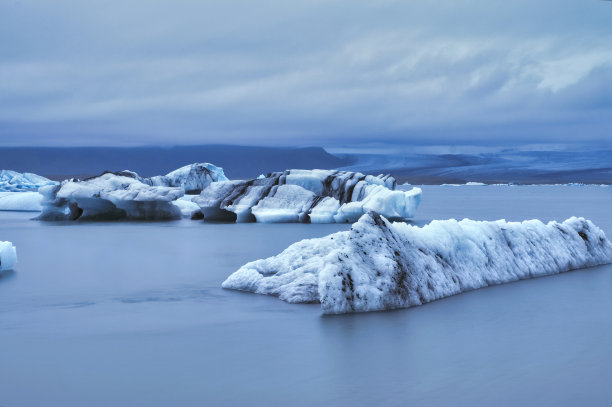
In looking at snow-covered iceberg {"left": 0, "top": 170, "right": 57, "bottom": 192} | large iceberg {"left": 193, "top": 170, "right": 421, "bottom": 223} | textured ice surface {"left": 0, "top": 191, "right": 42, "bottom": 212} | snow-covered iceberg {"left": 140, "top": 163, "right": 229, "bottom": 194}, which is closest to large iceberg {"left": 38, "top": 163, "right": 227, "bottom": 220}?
large iceberg {"left": 193, "top": 170, "right": 421, "bottom": 223}

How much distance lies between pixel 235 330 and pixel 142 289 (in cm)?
276

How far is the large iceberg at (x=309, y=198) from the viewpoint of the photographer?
19391mm

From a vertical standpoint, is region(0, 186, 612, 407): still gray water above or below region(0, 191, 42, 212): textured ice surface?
above

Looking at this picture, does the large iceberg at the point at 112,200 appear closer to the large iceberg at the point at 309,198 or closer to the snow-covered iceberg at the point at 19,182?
the large iceberg at the point at 309,198

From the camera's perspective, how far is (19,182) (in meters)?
42.5

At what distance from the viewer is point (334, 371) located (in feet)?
15.6

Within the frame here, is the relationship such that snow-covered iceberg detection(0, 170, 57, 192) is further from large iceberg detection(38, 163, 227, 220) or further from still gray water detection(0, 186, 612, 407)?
still gray water detection(0, 186, 612, 407)

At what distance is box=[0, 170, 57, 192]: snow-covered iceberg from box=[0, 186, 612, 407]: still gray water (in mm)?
34127

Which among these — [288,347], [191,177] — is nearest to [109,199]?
[191,177]

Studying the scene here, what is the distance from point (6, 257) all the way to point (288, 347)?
6.37 metres

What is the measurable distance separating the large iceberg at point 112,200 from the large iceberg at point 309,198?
1638mm

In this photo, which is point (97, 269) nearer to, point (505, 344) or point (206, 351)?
point (206, 351)

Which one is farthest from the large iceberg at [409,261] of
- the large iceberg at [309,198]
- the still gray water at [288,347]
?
the large iceberg at [309,198]

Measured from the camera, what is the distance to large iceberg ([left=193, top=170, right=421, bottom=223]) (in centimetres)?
1939
